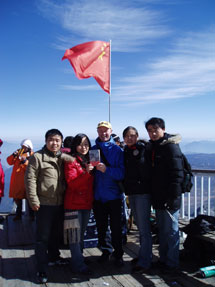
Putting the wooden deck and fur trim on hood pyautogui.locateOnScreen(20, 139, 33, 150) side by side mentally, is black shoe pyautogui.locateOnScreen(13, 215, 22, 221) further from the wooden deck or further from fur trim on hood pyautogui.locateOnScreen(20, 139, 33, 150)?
the wooden deck

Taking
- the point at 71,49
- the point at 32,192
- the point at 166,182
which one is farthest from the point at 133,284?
the point at 71,49

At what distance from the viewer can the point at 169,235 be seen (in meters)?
3.53

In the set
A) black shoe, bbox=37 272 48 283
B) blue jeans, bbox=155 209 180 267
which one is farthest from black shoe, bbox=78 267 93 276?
blue jeans, bbox=155 209 180 267

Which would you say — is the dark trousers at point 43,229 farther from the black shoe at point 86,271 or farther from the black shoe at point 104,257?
the black shoe at point 104,257

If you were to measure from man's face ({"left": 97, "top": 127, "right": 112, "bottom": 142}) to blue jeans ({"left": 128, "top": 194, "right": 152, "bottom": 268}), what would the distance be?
85 cm

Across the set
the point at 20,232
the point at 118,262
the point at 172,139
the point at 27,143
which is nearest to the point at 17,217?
the point at 20,232

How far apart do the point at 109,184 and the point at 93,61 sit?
379 centimetres

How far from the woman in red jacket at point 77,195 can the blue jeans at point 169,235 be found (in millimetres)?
972

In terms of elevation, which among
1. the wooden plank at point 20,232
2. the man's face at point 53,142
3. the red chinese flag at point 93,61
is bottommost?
the wooden plank at point 20,232

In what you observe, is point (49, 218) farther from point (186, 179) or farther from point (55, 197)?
point (186, 179)

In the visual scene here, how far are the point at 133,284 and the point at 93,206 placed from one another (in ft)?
3.66

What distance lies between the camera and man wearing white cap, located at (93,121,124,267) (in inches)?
144

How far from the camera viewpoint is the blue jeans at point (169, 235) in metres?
3.51

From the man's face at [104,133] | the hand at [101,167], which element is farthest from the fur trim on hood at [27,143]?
the hand at [101,167]
